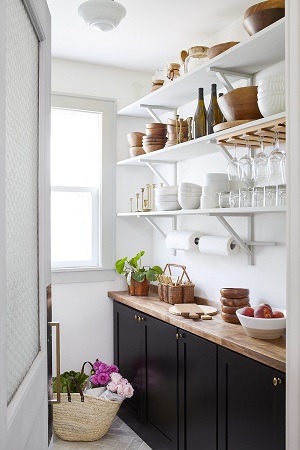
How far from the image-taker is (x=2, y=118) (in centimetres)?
85

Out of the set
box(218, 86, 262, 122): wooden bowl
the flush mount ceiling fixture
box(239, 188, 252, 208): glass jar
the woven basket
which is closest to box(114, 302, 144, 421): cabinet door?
the woven basket

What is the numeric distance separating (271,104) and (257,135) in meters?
0.22

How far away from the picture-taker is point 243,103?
2.20 m

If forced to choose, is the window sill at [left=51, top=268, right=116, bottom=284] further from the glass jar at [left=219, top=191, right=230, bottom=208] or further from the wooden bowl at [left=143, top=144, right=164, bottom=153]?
the glass jar at [left=219, top=191, right=230, bottom=208]

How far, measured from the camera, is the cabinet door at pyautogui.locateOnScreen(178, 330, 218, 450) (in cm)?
223

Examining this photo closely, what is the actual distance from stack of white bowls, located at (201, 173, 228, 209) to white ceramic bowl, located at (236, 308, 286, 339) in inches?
27.4

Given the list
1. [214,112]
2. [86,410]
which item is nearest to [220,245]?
[214,112]

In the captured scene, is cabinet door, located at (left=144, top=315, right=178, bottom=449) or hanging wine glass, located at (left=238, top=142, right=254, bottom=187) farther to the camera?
cabinet door, located at (left=144, top=315, right=178, bottom=449)

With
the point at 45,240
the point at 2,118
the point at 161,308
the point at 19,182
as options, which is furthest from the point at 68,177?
the point at 2,118

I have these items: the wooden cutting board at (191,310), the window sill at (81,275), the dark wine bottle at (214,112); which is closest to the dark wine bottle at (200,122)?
the dark wine bottle at (214,112)

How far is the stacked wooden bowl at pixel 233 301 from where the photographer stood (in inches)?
95.6

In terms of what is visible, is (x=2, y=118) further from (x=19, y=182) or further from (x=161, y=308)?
(x=161, y=308)

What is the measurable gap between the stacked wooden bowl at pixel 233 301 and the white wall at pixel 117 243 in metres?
1.33

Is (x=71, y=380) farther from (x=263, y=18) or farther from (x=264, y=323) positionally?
(x=263, y=18)
